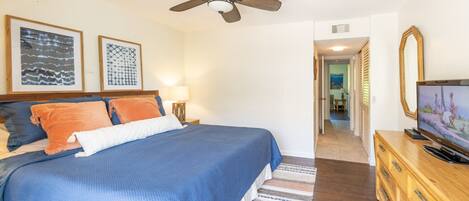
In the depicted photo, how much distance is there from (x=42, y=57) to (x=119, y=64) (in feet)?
2.84

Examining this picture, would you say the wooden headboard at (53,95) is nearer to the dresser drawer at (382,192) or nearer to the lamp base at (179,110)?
the lamp base at (179,110)

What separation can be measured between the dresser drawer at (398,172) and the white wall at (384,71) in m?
1.78

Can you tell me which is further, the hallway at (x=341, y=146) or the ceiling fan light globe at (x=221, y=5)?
the hallway at (x=341, y=146)

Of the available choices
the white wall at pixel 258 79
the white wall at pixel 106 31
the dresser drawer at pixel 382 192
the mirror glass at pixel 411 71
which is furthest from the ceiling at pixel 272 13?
the dresser drawer at pixel 382 192

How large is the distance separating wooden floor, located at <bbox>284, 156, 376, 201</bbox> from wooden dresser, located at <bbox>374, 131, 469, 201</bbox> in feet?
0.96

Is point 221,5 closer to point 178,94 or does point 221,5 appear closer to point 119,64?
point 119,64

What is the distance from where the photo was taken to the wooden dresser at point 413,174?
3.44ft

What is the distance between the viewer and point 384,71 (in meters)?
3.29

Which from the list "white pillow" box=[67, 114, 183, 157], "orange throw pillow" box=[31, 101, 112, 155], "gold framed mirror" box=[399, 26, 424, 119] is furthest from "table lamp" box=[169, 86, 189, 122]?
"gold framed mirror" box=[399, 26, 424, 119]

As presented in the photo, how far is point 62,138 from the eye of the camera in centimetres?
180

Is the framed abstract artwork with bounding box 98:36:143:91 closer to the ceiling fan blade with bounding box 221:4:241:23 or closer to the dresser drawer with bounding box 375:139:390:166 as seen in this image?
the ceiling fan blade with bounding box 221:4:241:23

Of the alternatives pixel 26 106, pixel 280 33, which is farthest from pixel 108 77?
pixel 280 33

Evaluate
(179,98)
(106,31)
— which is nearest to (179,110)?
(179,98)

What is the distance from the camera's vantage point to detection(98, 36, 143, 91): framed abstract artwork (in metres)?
2.86
